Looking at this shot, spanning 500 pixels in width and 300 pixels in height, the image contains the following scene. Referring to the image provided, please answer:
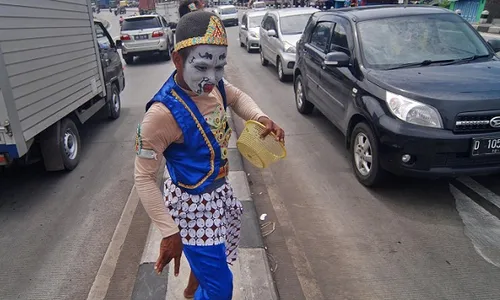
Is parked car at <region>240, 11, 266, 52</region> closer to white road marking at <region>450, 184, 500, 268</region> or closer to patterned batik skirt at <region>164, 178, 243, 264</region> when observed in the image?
white road marking at <region>450, 184, 500, 268</region>

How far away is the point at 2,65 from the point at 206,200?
2.82 meters

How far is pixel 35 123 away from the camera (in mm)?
4148

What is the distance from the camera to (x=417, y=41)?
14.7 feet

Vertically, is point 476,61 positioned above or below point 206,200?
above

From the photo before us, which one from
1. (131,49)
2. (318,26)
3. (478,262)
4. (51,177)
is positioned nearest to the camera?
(478,262)

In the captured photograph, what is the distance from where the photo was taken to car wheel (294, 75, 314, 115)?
6.79 meters

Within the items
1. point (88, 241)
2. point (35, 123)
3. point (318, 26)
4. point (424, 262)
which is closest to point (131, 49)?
point (318, 26)

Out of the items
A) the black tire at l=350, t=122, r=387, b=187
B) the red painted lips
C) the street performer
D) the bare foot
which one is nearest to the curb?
the bare foot

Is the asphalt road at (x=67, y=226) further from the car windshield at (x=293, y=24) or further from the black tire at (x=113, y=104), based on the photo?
the car windshield at (x=293, y=24)

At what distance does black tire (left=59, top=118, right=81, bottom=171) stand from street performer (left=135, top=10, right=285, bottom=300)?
11.2ft

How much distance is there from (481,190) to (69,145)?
4.87 metres

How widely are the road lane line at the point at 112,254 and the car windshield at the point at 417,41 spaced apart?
2992 millimetres

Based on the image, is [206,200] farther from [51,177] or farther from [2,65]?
[51,177]

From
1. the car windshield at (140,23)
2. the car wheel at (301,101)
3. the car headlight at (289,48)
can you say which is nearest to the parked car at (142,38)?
the car windshield at (140,23)
